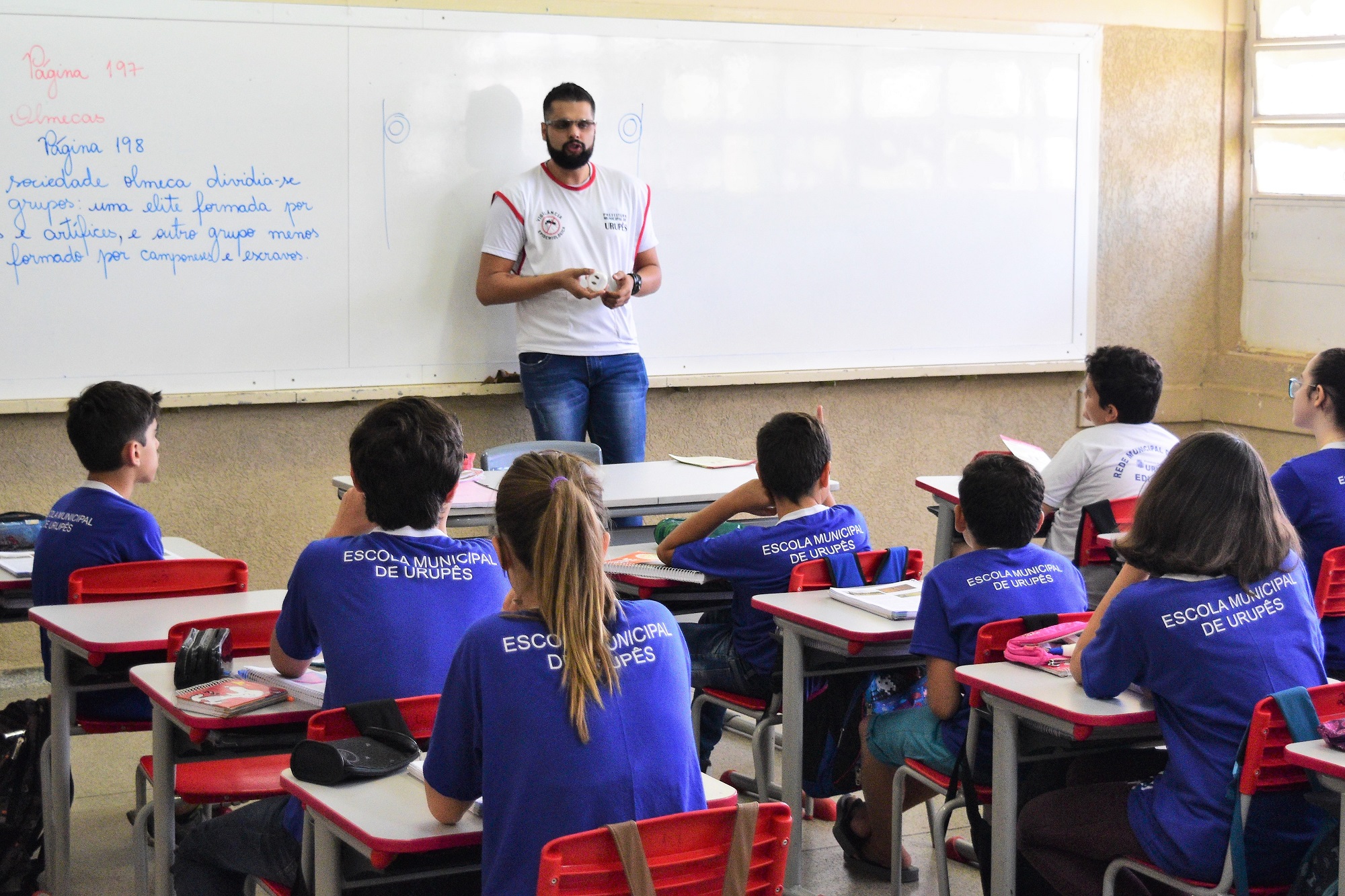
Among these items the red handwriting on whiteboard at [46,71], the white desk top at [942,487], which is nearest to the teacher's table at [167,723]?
the white desk top at [942,487]

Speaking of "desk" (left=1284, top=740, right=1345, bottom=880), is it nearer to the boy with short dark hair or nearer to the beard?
the boy with short dark hair

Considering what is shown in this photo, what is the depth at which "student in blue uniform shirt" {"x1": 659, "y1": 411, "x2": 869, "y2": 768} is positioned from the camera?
3.28 meters

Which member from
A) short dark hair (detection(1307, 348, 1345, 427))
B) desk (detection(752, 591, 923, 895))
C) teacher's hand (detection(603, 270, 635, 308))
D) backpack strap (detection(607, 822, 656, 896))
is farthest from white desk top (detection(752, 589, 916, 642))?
teacher's hand (detection(603, 270, 635, 308))

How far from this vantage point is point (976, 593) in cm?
275

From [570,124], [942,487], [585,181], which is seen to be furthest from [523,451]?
[942,487]

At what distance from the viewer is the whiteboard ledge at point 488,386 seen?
487 centimetres

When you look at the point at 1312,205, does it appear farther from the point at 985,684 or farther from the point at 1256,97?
the point at 985,684

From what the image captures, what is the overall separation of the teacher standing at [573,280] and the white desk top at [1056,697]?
2759mm

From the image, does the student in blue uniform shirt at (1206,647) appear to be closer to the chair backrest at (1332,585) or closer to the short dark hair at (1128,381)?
the chair backrest at (1332,585)

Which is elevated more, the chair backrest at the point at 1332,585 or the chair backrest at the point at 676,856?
the chair backrest at the point at 1332,585

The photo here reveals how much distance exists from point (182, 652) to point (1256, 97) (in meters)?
5.67

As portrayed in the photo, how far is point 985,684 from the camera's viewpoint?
8.01ft

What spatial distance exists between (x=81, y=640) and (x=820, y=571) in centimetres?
153

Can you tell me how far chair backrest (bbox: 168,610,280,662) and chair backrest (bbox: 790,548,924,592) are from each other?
113 centimetres
